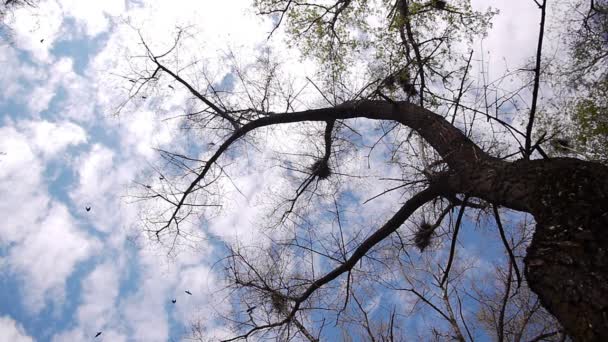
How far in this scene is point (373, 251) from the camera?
4266mm

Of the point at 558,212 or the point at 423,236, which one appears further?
the point at 423,236

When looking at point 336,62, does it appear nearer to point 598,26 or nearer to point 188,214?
point 188,214

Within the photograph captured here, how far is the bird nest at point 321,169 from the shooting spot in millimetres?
5703

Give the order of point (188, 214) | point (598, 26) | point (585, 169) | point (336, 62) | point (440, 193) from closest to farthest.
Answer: point (585, 169) → point (440, 193) → point (188, 214) → point (598, 26) → point (336, 62)

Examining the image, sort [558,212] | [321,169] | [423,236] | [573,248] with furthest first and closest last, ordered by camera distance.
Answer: [321,169]
[423,236]
[558,212]
[573,248]

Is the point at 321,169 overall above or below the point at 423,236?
above

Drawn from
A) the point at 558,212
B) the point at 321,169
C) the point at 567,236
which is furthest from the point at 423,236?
the point at 567,236

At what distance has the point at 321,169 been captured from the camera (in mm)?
5734

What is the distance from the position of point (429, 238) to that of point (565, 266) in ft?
8.11

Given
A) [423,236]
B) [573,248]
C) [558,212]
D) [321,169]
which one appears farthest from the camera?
[321,169]

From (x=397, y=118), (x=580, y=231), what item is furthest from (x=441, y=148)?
(x=580, y=231)

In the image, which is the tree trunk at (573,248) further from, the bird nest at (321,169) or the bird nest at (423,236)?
the bird nest at (321,169)

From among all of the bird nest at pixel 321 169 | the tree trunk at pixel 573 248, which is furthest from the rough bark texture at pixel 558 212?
the bird nest at pixel 321 169

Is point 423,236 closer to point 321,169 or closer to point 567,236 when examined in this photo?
point 321,169
